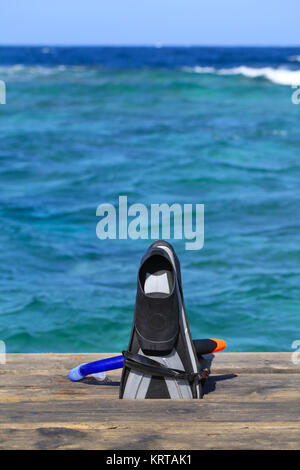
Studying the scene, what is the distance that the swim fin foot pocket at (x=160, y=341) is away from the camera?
278 centimetres

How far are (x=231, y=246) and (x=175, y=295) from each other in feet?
18.0

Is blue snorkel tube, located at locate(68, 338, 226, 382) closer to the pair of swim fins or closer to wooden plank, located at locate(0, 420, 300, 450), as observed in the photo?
the pair of swim fins

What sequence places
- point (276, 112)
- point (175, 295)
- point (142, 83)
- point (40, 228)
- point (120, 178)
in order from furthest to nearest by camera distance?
1. point (142, 83)
2. point (276, 112)
3. point (120, 178)
4. point (40, 228)
5. point (175, 295)

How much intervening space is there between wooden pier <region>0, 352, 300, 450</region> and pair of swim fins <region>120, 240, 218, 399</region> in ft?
0.24

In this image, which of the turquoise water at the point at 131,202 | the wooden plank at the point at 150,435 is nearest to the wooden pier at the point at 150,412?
the wooden plank at the point at 150,435

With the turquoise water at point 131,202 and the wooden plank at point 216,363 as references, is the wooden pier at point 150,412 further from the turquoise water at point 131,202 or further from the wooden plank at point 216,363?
the turquoise water at point 131,202

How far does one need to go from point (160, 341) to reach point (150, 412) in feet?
0.97

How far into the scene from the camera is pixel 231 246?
26.9ft

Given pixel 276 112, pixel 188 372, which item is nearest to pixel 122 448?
pixel 188 372

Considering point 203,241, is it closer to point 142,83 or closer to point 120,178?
point 120,178

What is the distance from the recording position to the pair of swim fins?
Answer: 2.78 m

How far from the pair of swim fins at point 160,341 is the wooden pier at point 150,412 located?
7 cm

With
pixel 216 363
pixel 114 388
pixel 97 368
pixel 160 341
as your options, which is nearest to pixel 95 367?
pixel 97 368

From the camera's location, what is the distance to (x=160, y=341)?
2814 millimetres
